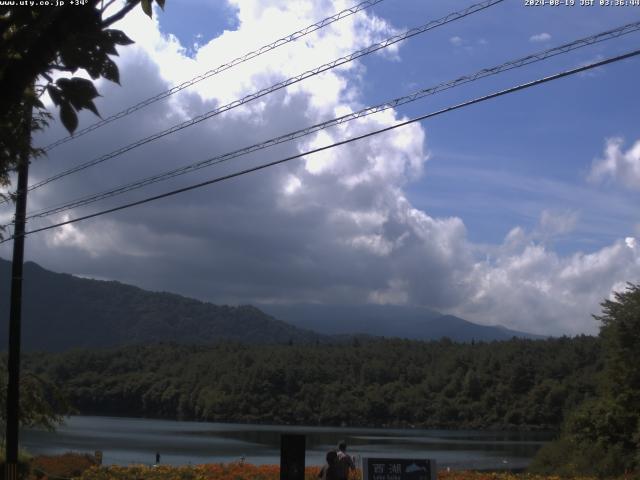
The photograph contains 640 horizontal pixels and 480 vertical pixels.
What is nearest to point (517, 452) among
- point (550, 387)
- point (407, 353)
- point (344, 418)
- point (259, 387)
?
point (550, 387)

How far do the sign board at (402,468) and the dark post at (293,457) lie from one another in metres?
1.33

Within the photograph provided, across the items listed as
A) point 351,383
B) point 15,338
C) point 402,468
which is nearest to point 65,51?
point 402,468

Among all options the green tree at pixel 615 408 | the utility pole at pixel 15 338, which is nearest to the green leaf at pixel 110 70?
the utility pole at pixel 15 338

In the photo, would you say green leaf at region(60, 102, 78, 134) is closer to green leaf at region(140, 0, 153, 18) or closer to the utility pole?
green leaf at region(140, 0, 153, 18)

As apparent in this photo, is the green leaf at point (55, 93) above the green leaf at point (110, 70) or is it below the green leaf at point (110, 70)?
below

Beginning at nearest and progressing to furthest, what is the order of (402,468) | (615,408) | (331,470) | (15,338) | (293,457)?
1. (402,468)
2. (293,457)
3. (331,470)
4. (15,338)
5. (615,408)

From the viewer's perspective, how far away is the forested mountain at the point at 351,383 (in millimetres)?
108812

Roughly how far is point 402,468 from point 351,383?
117 metres

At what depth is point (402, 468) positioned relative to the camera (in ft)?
46.2

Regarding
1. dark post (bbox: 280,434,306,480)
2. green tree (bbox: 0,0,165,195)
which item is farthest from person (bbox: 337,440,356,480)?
green tree (bbox: 0,0,165,195)

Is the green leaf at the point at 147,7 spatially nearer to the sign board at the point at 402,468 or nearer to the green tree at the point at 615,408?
the sign board at the point at 402,468

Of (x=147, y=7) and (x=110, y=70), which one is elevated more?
(x=147, y=7)

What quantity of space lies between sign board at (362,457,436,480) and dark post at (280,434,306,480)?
1329 millimetres

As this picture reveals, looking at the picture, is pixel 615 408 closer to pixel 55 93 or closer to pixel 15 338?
pixel 15 338
